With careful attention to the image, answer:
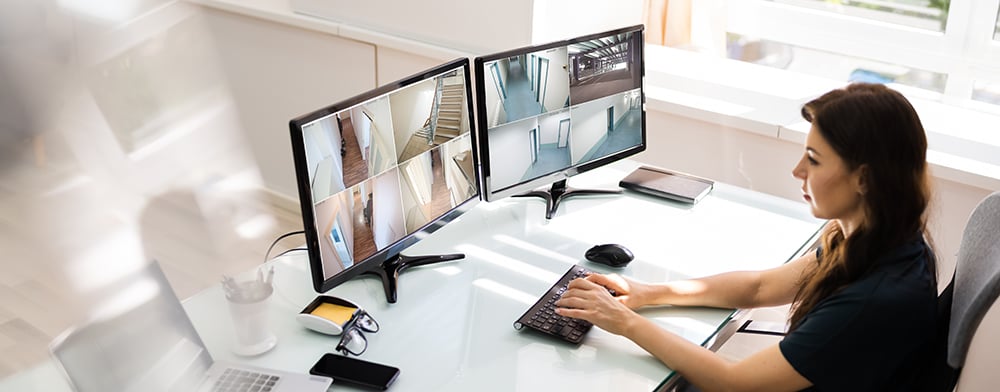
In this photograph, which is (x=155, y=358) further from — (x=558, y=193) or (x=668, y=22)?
(x=668, y=22)

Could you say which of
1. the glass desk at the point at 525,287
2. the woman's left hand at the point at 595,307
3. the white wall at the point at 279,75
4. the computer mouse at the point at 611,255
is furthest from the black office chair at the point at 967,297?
the white wall at the point at 279,75

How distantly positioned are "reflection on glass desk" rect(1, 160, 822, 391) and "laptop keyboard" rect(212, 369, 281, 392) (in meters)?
0.06

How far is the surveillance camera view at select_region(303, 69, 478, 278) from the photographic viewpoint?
1.54m

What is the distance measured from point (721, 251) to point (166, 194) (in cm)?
268

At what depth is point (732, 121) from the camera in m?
2.53

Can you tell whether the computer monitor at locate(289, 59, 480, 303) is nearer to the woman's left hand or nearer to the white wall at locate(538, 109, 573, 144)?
the white wall at locate(538, 109, 573, 144)

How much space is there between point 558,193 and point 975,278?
3.33 ft

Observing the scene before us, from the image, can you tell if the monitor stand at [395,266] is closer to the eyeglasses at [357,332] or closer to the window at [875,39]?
the eyeglasses at [357,332]

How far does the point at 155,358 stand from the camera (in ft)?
4.74

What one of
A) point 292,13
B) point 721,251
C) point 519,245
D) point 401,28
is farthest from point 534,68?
point 292,13

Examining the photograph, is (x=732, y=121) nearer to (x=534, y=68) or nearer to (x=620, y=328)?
(x=534, y=68)

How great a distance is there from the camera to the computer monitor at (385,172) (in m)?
1.52

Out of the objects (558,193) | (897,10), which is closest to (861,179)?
(558,193)

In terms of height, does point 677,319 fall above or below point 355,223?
below
